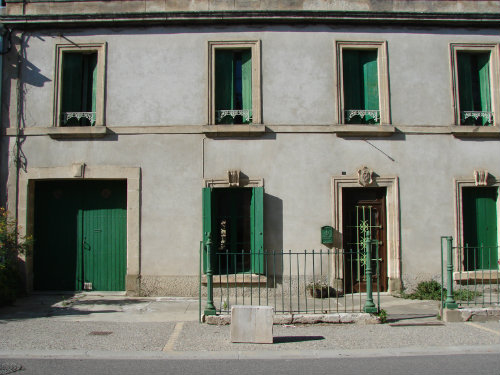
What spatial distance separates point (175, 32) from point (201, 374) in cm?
787

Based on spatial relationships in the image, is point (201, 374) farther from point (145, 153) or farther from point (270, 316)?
point (145, 153)

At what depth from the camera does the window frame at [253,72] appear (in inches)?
426

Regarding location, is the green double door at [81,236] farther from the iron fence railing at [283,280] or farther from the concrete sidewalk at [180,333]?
the iron fence railing at [283,280]

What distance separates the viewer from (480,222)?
36.5ft

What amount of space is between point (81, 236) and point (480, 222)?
901 centimetres

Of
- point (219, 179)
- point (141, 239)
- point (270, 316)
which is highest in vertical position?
point (219, 179)

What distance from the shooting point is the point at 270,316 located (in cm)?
705

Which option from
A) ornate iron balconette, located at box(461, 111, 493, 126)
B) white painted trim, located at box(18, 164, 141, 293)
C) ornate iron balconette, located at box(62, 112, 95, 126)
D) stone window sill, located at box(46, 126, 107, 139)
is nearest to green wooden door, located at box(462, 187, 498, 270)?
ornate iron balconette, located at box(461, 111, 493, 126)

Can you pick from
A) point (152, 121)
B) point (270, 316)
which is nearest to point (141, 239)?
point (152, 121)

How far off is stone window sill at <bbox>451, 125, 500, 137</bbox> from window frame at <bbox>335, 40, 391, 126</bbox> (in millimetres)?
1530

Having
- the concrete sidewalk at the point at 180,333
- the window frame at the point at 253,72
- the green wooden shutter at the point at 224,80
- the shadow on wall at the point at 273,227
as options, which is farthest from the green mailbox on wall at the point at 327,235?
the green wooden shutter at the point at 224,80

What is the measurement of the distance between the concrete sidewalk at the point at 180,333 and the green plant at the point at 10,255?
1.12ft

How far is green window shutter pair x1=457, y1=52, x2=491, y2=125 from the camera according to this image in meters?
11.4

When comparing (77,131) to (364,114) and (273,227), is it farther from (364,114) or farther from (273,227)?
(364,114)
